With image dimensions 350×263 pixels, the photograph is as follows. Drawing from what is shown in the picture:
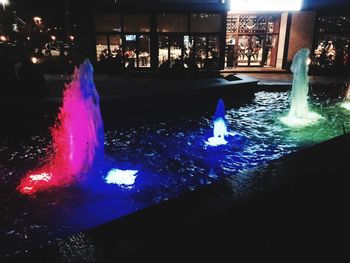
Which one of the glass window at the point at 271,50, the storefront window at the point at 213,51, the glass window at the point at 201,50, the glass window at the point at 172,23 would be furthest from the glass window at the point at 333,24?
the glass window at the point at 172,23

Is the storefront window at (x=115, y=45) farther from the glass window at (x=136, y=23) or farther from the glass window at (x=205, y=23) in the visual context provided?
the glass window at (x=205, y=23)

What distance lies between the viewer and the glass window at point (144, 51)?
67.2 ft

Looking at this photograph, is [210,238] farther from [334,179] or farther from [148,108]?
[148,108]

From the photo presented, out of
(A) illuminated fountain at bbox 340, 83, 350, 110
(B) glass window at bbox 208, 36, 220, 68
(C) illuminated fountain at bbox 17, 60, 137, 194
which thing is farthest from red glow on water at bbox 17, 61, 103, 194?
(B) glass window at bbox 208, 36, 220, 68

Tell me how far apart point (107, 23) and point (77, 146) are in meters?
15.0

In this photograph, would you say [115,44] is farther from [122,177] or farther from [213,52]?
[122,177]

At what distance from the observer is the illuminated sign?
19.7 meters

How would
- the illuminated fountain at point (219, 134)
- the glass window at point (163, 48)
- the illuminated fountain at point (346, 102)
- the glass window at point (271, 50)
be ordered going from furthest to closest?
the glass window at point (271, 50)
the glass window at point (163, 48)
the illuminated fountain at point (346, 102)
the illuminated fountain at point (219, 134)

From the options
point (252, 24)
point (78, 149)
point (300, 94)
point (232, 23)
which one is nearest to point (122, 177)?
point (78, 149)

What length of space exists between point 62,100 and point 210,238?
9.14 metres

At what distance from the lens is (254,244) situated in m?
3.35

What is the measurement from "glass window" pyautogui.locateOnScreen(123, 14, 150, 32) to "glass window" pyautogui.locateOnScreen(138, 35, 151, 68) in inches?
21.7

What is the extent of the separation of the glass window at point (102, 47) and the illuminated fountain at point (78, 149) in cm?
1332

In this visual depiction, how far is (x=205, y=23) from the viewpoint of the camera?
20.2 m
